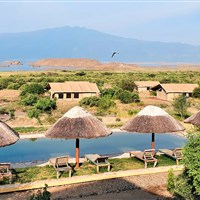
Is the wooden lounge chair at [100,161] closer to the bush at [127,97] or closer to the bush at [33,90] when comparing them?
the bush at [127,97]

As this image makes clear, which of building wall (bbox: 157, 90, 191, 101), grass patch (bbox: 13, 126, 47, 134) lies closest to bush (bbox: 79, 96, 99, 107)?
building wall (bbox: 157, 90, 191, 101)

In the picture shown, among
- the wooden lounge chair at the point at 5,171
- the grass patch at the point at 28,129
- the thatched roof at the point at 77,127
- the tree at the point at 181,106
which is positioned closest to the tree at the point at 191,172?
the thatched roof at the point at 77,127

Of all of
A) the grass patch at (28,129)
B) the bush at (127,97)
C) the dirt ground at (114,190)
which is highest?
the bush at (127,97)

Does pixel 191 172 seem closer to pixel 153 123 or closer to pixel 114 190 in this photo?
pixel 114 190

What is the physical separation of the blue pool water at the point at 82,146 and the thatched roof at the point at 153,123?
336 centimetres

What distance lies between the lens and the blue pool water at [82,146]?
17812mm

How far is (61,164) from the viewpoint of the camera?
14.2 metres

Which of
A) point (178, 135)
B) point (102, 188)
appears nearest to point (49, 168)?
point (102, 188)

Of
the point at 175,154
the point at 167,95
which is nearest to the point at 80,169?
the point at 175,154

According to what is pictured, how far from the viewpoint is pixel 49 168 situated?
1451cm

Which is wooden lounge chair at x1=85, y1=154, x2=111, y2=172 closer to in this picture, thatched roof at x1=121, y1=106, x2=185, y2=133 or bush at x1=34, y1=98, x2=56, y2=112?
thatched roof at x1=121, y1=106, x2=185, y2=133

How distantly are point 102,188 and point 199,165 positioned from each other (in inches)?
148

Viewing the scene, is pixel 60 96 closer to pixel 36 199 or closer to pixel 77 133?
pixel 77 133

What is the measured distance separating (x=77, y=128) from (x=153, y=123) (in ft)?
10.9
